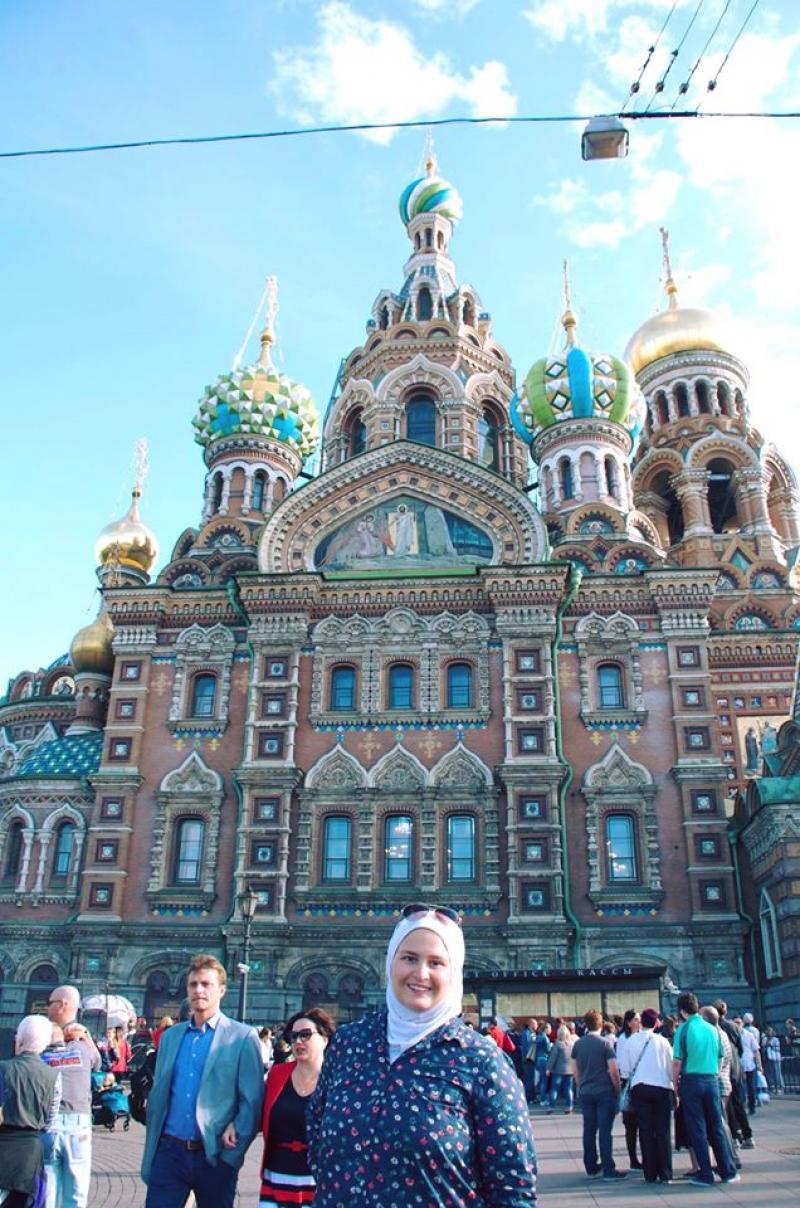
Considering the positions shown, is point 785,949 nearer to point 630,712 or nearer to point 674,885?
point 674,885

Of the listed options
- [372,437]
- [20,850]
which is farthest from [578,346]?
[20,850]

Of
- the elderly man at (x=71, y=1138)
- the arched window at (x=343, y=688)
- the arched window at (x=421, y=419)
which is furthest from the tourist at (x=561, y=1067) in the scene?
the arched window at (x=421, y=419)

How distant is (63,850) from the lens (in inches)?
930

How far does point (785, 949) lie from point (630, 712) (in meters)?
5.54

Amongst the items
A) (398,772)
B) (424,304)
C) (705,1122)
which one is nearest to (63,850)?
(398,772)

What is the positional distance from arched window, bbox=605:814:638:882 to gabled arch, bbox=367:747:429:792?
152 inches

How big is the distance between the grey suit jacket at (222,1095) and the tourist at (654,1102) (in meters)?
4.20

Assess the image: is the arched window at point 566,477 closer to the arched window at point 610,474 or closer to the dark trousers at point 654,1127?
the arched window at point 610,474

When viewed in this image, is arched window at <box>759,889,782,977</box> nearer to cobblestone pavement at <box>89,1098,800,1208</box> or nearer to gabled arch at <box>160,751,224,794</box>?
cobblestone pavement at <box>89,1098,800,1208</box>

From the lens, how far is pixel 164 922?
21.1 metres

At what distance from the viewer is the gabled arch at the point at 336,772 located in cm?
2169

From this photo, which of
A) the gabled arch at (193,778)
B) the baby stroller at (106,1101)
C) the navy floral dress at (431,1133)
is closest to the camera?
the navy floral dress at (431,1133)

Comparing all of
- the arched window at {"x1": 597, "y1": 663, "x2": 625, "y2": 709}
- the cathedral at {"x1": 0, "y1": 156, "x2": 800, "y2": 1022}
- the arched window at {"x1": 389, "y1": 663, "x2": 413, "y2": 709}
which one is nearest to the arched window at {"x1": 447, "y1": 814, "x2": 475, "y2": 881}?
the cathedral at {"x1": 0, "y1": 156, "x2": 800, "y2": 1022}

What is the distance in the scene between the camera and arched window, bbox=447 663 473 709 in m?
22.4
